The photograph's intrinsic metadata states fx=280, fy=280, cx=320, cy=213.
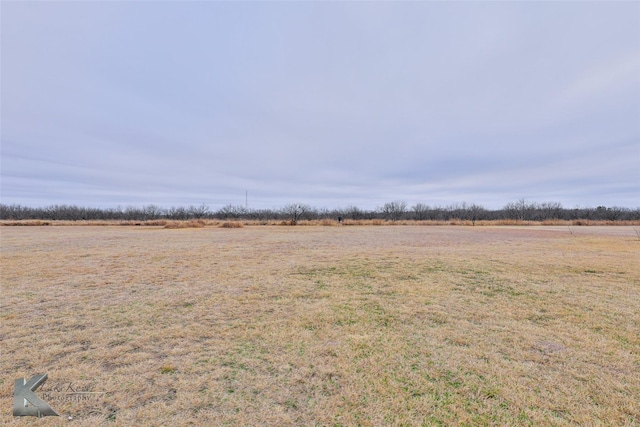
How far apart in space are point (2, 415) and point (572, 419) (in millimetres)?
4383

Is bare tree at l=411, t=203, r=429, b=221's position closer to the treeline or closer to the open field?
the treeline

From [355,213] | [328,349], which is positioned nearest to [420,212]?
[355,213]

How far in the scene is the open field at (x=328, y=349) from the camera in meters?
2.26

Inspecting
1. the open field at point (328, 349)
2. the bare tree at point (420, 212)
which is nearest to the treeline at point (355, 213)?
the bare tree at point (420, 212)

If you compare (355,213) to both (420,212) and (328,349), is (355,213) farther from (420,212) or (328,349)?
(328,349)

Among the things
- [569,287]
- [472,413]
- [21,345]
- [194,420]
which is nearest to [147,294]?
[21,345]

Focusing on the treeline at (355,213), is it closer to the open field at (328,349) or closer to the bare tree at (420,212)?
the bare tree at (420,212)

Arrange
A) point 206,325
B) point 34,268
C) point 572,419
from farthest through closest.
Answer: point 34,268
point 206,325
point 572,419

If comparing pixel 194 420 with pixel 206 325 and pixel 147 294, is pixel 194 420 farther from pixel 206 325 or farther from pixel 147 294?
pixel 147 294

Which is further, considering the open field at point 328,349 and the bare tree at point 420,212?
the bare tree at point 420,212

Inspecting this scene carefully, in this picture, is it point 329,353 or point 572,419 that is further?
point 329,353

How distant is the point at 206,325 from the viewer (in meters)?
3.98

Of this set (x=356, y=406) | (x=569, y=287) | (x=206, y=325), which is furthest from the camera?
(x=569, y=287)

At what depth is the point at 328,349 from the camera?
3.27 m
